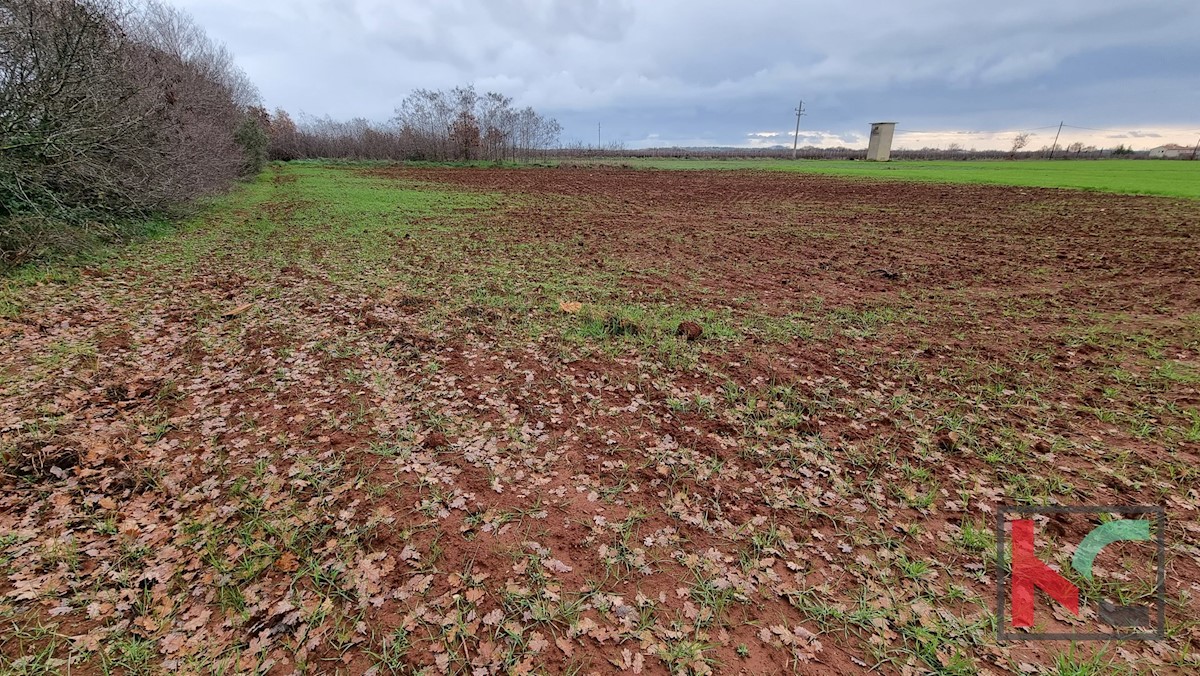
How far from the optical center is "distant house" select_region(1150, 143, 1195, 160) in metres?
73.6

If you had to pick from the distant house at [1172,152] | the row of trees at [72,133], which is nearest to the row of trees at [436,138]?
the row of trees at [72,133]

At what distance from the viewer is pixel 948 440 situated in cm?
462

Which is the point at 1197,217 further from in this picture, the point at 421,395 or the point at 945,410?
the point at 421,395

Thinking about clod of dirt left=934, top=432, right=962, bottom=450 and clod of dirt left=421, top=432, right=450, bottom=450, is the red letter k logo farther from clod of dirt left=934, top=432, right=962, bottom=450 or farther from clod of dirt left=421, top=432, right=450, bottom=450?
clod of dirt left=421, top=432, right=450, bottom=450

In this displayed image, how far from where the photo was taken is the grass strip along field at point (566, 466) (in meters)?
2.82

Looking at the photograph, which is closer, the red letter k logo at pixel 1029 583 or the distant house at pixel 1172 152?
the red letter k logo at pixel 1029 583

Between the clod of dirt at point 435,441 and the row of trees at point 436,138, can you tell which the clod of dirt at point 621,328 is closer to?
the clod of dirt at point 435,441

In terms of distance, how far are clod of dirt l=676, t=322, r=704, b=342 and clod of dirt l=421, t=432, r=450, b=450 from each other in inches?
150

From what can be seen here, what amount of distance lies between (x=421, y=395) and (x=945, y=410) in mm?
5996

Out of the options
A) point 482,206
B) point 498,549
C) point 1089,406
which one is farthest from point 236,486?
point 482,206

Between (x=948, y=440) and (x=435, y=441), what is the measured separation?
515cm

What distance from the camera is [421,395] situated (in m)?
5.39

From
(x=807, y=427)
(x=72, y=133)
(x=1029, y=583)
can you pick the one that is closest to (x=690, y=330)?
(x=807, y=427)

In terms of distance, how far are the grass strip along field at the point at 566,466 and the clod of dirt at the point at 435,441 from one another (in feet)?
0.07
